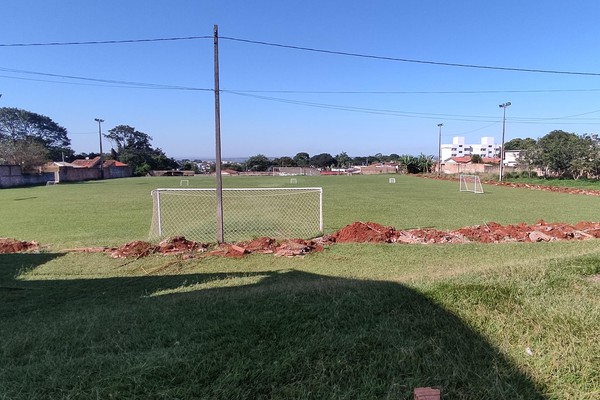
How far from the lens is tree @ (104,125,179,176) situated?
88.9 m

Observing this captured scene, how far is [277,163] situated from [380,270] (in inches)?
3793

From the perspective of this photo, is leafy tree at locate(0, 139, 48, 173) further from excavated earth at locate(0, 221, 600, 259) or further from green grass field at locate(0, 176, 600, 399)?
green grass field at locate(0, 176, 600, 399)

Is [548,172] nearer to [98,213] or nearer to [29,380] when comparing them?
[98,213]

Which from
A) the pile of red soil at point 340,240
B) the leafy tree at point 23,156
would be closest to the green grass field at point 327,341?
the pile of red soil at point 340,240

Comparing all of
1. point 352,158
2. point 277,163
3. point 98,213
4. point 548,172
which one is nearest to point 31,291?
point 98,213

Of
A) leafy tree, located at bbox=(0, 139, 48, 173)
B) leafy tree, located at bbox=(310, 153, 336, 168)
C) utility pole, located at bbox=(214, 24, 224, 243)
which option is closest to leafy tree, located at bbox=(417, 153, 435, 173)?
leafy tree, located at bbox=(310, 153, 336, 168)

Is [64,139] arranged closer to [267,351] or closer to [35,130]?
[35,130]

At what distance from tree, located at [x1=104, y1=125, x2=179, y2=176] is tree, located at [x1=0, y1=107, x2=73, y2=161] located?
10413mm

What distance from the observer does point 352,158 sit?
133625mm

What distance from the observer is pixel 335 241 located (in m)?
9.78

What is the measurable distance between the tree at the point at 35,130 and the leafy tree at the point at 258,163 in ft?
139

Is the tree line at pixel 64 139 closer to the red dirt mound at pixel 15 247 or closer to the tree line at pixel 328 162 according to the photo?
the tree line at pixel 328 162

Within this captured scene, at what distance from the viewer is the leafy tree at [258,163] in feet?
320

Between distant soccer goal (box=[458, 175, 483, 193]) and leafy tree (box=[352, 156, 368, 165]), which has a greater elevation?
leafy tree (box=[352, 156, 368, 165])
